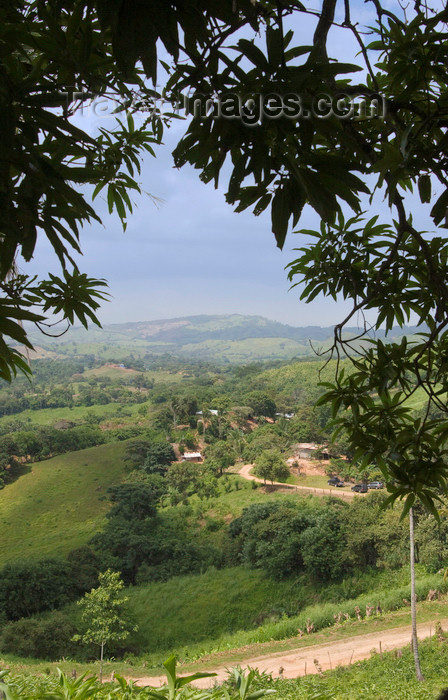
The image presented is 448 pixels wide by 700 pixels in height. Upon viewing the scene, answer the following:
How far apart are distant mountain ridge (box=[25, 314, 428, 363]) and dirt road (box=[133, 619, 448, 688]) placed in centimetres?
8724

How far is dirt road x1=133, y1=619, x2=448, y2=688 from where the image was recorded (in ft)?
30.3

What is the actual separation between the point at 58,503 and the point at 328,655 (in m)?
18.4

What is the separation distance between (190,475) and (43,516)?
795 centimetres

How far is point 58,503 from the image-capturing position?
24.2 meters

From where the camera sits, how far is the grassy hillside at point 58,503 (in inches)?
811

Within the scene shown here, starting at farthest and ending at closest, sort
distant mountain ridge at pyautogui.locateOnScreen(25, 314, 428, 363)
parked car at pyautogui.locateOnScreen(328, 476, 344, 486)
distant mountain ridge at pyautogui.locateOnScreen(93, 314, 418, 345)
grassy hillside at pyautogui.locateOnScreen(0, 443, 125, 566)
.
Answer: distant mountain ridge at pyautogui.locateOnScreen(93, 314, 418, 345)
distant mountain ridge at pyautogui.locateOnScreen(25, 314, 428, 363)
parked car at pyautogui.locateOnScreen(328, 476, 344, 486)
grassy hillside at pyautogui.locateOnScreen(0, 443, 125, 566)

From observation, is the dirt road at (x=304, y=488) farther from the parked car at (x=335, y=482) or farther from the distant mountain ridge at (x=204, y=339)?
the distant mountain ridge at (x=204, y=339)

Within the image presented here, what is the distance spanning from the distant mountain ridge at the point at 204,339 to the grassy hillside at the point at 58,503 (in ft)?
224

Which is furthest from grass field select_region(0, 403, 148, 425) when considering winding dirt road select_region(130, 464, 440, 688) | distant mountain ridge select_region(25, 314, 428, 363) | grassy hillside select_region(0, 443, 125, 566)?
distant mountain ridge select_region(25, 314, 428, 363)

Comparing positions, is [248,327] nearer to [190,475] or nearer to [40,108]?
[190,475]

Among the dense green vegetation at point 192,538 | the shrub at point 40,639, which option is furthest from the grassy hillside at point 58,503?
the shrub at point 40,639

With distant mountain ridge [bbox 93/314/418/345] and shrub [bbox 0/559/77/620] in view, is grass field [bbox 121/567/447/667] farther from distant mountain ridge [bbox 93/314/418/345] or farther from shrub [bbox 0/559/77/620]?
distant mountain ridge [bbox 93/314/418/345]

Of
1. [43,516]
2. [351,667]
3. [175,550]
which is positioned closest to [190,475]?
[175,550]

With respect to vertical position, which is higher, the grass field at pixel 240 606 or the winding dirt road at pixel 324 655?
the winding dirt road at pixel 324 655
